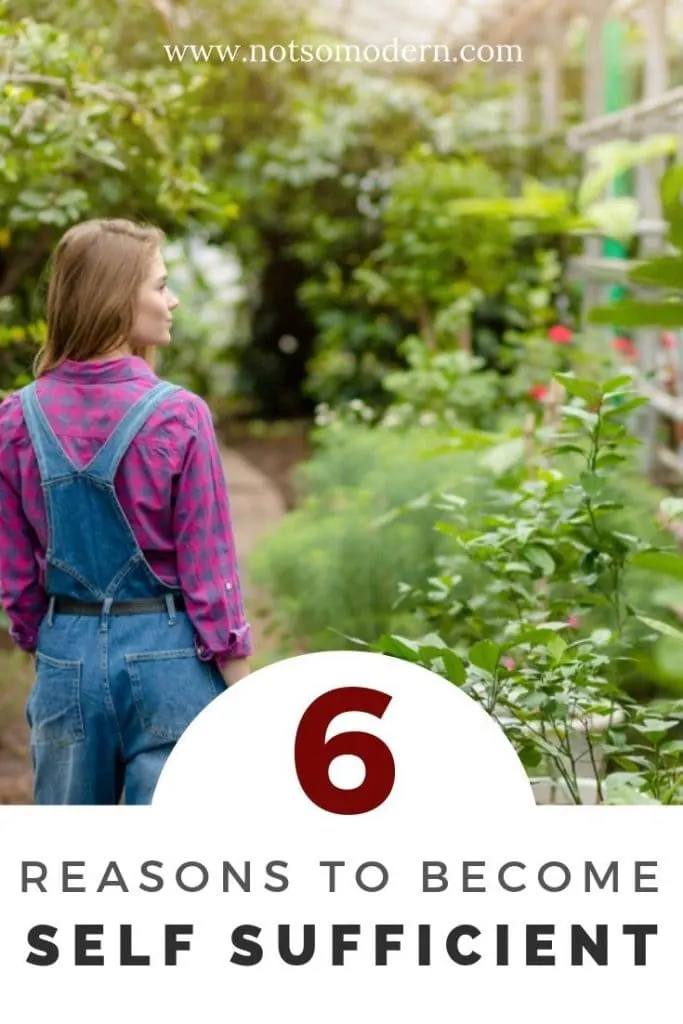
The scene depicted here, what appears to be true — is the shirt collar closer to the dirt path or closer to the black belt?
the black belt

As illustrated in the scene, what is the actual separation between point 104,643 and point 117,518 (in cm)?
16

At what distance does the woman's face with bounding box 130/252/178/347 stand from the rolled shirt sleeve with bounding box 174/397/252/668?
10 cm

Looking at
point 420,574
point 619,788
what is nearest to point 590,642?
point 619,788

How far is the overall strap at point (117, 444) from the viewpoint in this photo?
1.84m

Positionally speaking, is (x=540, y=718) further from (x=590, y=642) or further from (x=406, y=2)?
(x=406, y=2)

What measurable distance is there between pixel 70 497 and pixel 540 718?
0.67 metres

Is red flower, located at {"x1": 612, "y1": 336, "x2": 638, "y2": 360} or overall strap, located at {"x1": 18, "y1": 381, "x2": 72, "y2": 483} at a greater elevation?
overall strap, located at {"x1": 18, "y1": 381, "x2": 72, "y2": 483}

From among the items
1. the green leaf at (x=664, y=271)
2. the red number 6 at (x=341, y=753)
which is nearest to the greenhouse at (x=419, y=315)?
the green leaf at (x=664, y=271)

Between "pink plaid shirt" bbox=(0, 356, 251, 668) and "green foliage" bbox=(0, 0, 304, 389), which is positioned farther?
"green foliage" bbox=(0, 0, 304, 389)

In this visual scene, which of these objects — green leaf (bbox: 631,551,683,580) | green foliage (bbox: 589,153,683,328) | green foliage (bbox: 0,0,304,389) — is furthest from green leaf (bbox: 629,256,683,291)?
green foliage (bbox: 0,0,304,389)

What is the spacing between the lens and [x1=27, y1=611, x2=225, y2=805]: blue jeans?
1890 millimetres

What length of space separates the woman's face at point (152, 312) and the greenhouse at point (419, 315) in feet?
0.04

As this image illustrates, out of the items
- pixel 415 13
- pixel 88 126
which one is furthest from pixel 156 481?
pixel 415 13

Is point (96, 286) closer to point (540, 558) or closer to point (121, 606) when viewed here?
point (121, 606)
